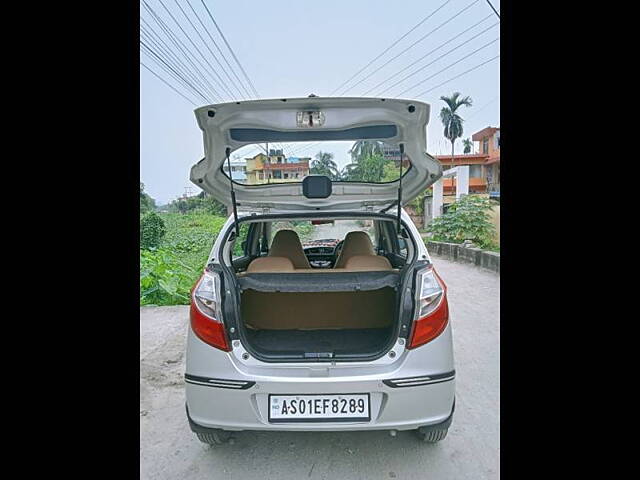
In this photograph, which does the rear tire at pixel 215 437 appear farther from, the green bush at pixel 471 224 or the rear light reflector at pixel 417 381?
the green bush at pixel 471 224

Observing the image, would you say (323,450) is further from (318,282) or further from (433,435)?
(318,282)

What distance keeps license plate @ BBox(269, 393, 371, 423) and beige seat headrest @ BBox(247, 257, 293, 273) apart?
91 centimetres

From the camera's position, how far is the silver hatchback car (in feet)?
6.40

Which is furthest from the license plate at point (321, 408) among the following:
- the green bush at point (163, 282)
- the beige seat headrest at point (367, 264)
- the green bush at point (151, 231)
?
the green bush at point (151, 231)

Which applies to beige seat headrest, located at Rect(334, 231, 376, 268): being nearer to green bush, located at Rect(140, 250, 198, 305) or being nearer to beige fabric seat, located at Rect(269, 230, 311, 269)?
beige fabric seat, located at Rect(269, 230, 311, 269)

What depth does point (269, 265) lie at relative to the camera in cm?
274

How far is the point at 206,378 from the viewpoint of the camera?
79.1 inches

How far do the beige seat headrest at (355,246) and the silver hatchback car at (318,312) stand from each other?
0.52 metres

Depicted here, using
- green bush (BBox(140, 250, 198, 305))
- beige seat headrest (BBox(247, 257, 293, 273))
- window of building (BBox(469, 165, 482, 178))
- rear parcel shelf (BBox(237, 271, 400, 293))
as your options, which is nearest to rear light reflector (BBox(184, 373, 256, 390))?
rear parcel shelf (BBox(237, 271, 400, 293))

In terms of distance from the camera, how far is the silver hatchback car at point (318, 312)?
195cm

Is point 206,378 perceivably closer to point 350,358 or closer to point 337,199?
point 350,358

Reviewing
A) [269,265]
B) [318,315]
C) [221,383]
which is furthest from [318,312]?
[221,383]

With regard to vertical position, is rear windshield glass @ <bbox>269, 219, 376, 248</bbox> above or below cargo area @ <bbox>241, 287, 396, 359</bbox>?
above
